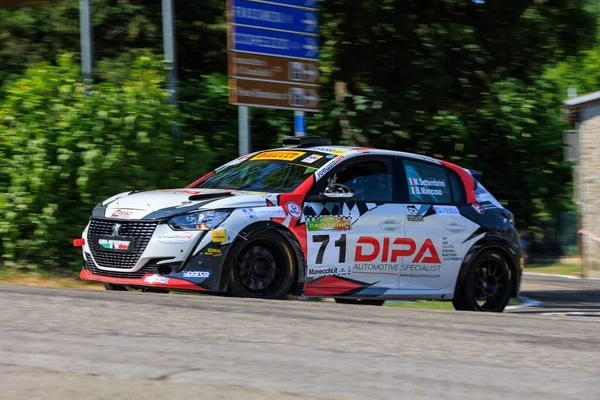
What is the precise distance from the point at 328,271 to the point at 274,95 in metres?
4.02

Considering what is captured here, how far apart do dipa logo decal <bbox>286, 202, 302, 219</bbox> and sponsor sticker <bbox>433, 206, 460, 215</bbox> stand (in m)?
1.74

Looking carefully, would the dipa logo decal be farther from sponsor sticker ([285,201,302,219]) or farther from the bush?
the bush

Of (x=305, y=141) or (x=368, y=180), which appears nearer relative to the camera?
(x=368, y=180)

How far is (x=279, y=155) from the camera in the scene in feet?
34.6

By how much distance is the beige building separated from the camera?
2230 cm

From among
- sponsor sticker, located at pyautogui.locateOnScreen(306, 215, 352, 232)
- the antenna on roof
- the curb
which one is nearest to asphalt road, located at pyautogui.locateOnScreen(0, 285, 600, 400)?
sponsor sticker, located at pyautogui.locateOnScreen(306, 215, 352, 232)

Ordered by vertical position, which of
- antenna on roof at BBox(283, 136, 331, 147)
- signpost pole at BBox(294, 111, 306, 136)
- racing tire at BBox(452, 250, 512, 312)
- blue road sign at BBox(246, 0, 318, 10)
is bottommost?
racing tire at BBox(452, 250, 512, 312)

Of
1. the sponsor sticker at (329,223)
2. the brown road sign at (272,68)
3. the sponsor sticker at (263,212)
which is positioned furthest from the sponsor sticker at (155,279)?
the brown road sign at (272,68)

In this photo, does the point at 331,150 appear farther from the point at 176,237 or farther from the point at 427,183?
the point at 176,237

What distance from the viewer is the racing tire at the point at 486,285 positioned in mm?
10930

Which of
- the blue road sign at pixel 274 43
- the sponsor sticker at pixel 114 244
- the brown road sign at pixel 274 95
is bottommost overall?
the sponsor sticker at pixel 114 244

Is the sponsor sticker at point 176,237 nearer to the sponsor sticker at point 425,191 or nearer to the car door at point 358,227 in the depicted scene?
the car door at point 358,227

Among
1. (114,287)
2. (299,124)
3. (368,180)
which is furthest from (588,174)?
(114,287)

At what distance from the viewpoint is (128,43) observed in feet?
59.6
